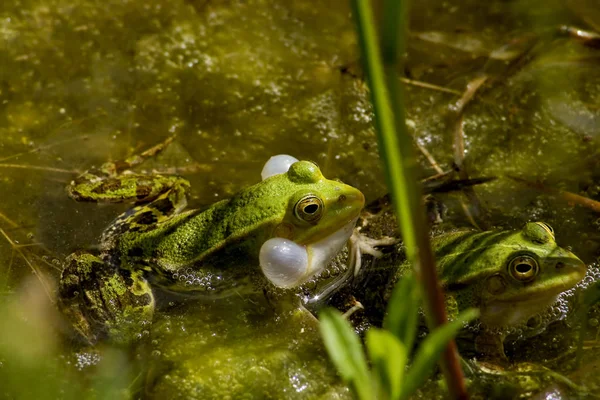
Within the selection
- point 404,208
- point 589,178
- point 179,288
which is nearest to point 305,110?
point 179,288

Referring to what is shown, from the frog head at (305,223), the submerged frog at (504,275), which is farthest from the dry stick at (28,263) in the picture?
the submerged frog at (504,275)

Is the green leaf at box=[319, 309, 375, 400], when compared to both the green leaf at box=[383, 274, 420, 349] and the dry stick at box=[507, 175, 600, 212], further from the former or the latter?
the dry stick at box=[507, 175, 600, 212]

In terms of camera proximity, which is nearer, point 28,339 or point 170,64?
point 28,339

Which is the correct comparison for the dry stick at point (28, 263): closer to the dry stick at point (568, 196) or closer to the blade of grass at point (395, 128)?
the blade of grass at point (395, 128)

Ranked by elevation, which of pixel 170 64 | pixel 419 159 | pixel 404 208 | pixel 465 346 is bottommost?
pixel 465 346

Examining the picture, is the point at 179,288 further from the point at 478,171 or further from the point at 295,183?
the point at 478,171

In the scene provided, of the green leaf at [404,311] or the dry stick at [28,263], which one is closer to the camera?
the green leaf at [404,311]

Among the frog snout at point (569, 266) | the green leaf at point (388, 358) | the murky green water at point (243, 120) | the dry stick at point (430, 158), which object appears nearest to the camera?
the green leaf at point (388, 358)

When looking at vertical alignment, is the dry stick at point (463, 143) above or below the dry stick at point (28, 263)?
above
